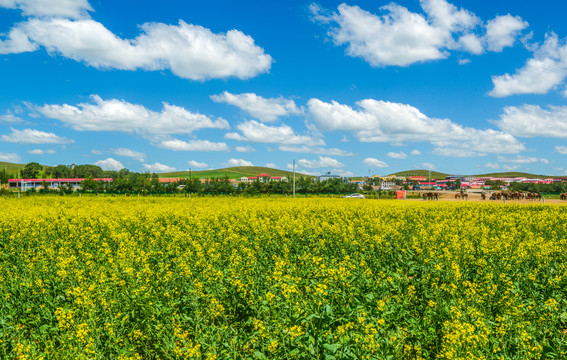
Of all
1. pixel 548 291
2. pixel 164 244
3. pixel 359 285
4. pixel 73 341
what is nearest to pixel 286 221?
pixel 164 244

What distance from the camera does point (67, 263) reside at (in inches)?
333

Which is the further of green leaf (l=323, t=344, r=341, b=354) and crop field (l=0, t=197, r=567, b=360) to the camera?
crop field (l=0, t=197, r=567, b=360)

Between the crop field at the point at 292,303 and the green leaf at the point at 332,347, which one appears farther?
the crop field at the point at 292,303

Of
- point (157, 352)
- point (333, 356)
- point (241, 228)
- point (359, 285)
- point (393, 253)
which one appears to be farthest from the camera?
point (241, 228)

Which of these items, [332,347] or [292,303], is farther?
[292,303]

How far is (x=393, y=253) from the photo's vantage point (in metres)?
11.2

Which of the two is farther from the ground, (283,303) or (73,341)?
(283,303)

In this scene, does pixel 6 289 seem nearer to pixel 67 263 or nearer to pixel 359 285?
pixel 67 263

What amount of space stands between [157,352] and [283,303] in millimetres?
2546

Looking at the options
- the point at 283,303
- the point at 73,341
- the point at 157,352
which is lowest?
the point at 157,352

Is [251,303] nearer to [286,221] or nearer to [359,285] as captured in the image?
[359,285]

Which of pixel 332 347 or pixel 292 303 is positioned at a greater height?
pixel 292 303

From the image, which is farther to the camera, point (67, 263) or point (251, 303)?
point (67, 263)

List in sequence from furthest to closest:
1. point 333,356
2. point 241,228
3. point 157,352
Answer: point 241,228, point 157,352, point 333,356
